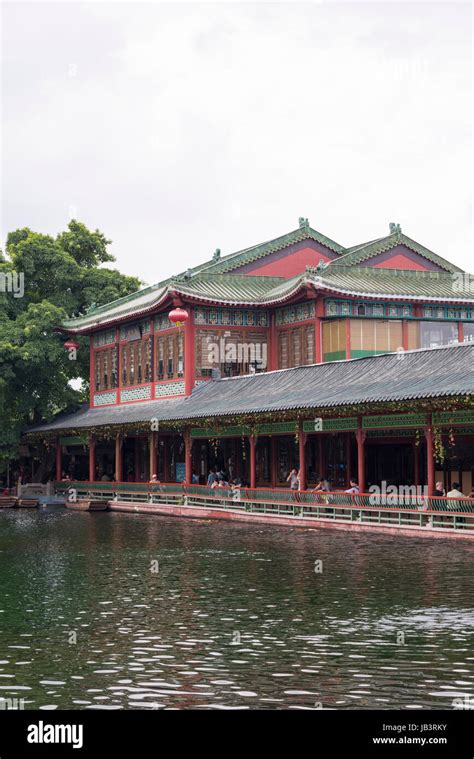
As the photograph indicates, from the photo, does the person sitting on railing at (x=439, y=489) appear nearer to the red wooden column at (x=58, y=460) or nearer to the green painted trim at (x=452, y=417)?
the green painted trim at (x=452, y=417)

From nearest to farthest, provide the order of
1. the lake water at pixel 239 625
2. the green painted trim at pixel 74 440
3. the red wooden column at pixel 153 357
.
Answer: 1. the lake water at pixel 239 625
2. the red wooden column at pixel 153 357
3. the green painted trim at pixel 74 440

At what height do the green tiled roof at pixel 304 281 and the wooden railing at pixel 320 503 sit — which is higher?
the green tiled roof at pixel 304 281

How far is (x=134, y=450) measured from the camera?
5444cm

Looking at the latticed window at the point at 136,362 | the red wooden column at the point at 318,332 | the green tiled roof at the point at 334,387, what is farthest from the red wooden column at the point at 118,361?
the red wooden column at the point at 318,332

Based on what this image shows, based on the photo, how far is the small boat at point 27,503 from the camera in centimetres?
4925

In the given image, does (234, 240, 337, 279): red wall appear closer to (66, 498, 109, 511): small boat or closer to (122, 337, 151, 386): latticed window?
A: (122, 337, 151, 386): latticed window

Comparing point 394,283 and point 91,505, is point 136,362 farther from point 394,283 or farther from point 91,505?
point 394,283

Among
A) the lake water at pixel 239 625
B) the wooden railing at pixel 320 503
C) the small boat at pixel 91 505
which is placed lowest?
the lake water at pixel 239 625

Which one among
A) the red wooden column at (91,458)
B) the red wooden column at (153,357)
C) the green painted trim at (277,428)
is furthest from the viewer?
the red wooden column at (91,458)

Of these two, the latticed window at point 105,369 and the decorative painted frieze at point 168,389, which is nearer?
the decorative painted frieze at point 168,389

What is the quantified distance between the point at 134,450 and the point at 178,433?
568cm

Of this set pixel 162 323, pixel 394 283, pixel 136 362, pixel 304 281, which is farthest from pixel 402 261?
pixel 136 362

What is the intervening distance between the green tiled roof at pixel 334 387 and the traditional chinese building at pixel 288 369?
0.08m

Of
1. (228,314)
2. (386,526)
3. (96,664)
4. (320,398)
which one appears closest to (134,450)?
(228,314)
